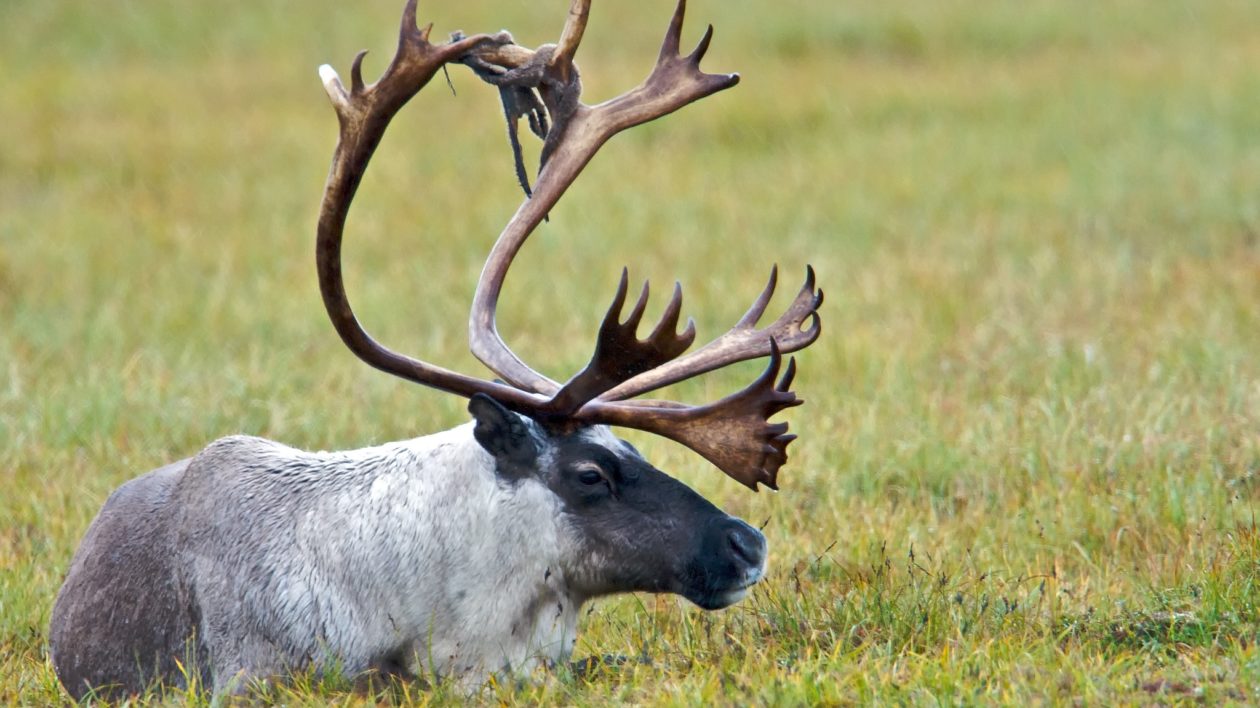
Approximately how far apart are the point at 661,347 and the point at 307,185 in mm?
9874

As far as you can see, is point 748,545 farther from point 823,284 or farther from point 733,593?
point 823,284

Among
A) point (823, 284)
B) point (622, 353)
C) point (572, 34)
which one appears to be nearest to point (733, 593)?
point (622, 353)

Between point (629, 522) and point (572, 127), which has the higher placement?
point (572, 127)

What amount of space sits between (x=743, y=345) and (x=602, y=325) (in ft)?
1.99

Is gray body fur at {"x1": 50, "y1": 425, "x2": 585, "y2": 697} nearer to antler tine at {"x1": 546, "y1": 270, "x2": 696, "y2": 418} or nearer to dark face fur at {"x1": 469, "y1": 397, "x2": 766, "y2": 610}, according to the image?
dark face fur at {"x1": 469, "y1": 397, "x2": 766, "y2": 610}

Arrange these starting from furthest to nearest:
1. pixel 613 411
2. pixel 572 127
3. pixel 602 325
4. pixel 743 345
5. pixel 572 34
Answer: pixel 572 127 < pixel 572 34 < pixel 743 345 < pixel 613 411 < pixel 602 325

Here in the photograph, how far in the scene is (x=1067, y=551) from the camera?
6.29 m

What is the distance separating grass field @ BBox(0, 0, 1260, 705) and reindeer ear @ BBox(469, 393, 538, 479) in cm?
61

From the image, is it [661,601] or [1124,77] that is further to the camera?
[1124,77]

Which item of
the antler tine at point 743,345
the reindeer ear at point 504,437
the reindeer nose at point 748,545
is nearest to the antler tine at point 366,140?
the reindeer ear at point 504,437

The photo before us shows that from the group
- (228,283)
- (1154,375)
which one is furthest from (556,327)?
(1154,375)

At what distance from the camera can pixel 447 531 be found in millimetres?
4918

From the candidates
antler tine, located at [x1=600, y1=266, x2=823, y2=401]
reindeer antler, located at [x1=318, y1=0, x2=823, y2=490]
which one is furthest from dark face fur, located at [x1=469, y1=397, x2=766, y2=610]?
antler tine, located at [x1=600, y1=266, x2=823, y2=401]

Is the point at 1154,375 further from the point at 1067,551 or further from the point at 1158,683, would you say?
the point at 1158,683
